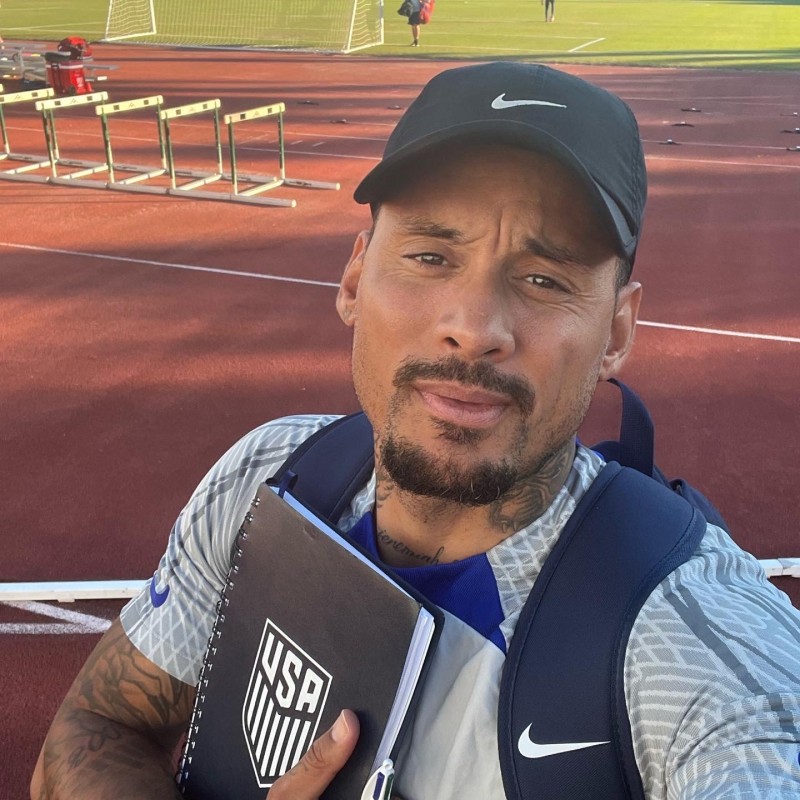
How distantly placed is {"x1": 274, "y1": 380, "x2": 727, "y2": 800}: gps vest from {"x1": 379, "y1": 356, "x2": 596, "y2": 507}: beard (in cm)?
11

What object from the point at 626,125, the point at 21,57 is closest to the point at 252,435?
the point at 626,125

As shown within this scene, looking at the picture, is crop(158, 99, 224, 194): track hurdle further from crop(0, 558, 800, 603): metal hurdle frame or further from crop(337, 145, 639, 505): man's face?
crop(337, 145, 639, 505): man's face

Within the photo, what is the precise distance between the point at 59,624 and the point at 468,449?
2667 mm

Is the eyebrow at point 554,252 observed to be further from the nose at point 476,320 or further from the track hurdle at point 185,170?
the track hurdle at point 185,170

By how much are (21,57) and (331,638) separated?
1902 cm

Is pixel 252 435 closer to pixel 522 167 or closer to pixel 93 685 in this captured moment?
pixel 93 685

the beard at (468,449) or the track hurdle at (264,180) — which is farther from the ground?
the beard at (468,449)

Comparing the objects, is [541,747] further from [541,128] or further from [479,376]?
[541,128]

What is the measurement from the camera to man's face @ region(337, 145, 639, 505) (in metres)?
1.37

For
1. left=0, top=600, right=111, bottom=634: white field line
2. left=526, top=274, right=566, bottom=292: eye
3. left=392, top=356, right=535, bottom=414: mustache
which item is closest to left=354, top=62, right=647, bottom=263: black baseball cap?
left=526, top=274, right=566, bottom=292: eye

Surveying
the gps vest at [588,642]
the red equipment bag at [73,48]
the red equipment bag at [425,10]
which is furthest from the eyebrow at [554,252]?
the red equipment bag at [425,10]

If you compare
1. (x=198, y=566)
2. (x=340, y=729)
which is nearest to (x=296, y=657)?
(x=340, y=729)

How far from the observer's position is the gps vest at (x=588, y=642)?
1.12 m

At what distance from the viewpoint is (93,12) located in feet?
112
